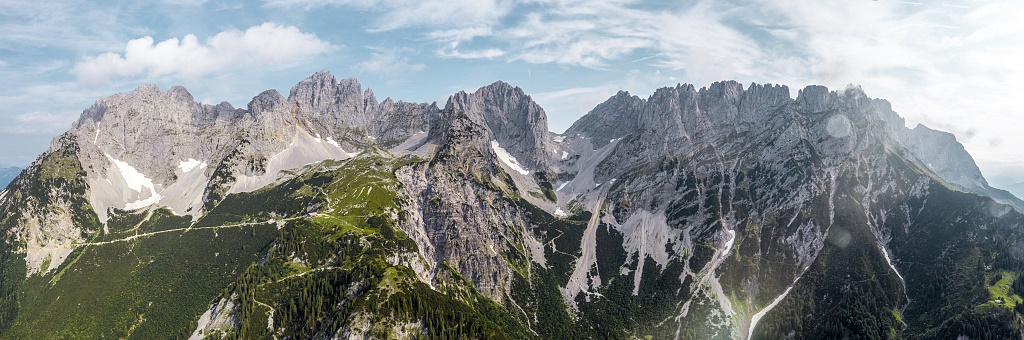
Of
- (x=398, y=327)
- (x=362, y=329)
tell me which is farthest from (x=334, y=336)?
(x=398, y=327)

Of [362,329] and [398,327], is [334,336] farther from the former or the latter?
[398,327]
